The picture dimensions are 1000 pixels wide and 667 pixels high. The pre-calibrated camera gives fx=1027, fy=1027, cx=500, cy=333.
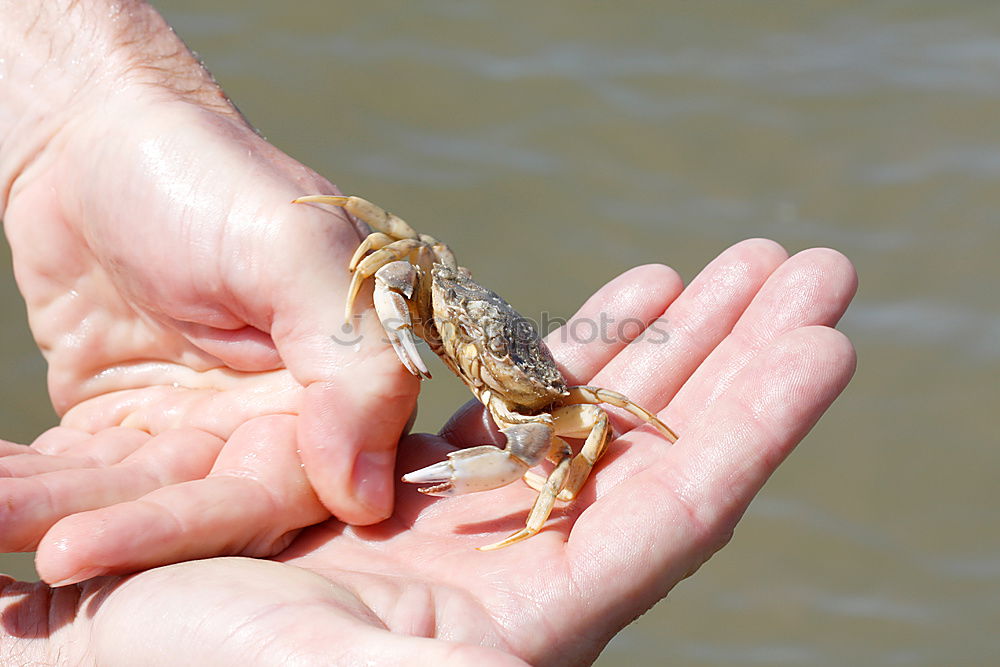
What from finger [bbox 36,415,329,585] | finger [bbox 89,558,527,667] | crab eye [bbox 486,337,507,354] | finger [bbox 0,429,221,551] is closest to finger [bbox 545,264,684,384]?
crab eye [bbox 486,337,507,354]

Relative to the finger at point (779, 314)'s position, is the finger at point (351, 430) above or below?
below

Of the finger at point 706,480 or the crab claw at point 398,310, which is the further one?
the crab claw at point 398,310

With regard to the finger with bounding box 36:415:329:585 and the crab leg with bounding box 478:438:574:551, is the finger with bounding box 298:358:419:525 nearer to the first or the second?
the finger with bounding box 36:415:329:585

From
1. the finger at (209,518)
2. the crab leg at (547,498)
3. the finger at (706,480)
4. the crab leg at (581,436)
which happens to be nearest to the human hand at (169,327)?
the finger at (209,518)

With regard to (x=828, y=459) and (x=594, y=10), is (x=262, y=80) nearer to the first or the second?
(x=594, y=10)

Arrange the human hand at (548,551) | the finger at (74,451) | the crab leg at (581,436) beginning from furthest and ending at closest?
1. the crab leg at (581,436)
2. the finger at (74,451)
3. the human hand at (548,551)

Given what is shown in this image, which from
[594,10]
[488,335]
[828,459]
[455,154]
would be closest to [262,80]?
[455,154]

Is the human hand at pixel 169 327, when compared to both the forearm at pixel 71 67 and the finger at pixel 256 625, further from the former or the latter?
the finger at pixel 256 625

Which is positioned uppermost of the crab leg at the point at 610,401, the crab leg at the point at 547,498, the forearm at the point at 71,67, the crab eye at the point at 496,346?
the forearm at the point at 71,67

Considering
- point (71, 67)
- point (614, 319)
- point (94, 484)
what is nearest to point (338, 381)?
point (94, 484)
